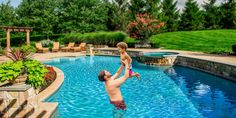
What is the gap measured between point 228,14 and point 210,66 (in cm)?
3269

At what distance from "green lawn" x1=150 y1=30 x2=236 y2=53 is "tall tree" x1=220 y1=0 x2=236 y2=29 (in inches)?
356

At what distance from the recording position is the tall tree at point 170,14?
51.9 metres

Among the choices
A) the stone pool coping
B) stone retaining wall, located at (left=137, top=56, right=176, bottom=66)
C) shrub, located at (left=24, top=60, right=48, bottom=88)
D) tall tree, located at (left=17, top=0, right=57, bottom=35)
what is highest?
tall tree, located at (left=17, top=0, right=57, bottom=35)

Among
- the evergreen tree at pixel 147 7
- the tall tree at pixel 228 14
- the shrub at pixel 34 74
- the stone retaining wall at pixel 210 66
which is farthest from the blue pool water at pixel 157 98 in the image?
the tall tree at pixel 228 14

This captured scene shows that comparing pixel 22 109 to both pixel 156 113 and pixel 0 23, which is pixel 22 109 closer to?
pixel 156 113

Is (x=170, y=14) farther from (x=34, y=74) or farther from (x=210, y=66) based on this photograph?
(x=34, y=74)

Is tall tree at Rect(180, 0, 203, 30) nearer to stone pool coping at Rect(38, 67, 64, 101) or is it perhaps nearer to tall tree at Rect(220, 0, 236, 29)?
tall tree at Rect(220, 0, 236, 29)

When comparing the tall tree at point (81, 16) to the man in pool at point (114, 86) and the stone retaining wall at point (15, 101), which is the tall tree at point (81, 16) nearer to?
the stone retaining wall at point (15, 101)

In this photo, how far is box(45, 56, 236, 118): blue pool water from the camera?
920cm

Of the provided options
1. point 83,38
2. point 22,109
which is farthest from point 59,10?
point 22,109

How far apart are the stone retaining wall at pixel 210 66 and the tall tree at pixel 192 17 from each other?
30.4m

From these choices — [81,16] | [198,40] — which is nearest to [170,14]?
[81,16]

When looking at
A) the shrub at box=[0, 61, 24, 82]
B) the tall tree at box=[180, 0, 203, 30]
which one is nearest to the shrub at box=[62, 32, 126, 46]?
the tall tree at box=[180, 0, 203, 30]

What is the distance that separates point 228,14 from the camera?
4641cm
